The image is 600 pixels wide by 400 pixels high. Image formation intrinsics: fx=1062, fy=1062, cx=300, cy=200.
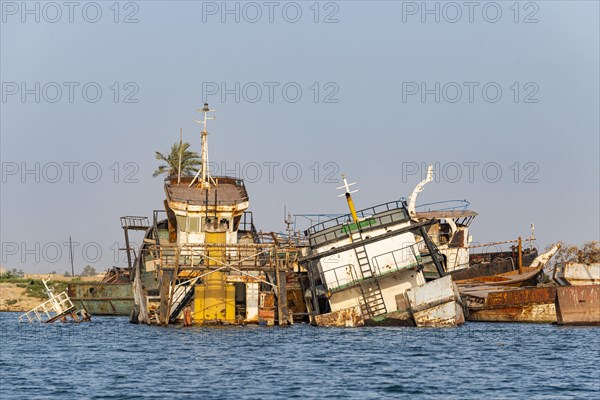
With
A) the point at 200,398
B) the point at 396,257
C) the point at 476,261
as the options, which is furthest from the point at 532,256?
the point at 200,398

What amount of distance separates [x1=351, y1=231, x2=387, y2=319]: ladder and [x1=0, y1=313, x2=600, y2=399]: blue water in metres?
0.93

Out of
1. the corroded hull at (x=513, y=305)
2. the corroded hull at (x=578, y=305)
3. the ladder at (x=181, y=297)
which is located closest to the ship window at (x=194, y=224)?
the ladder at (x=181, y=297)

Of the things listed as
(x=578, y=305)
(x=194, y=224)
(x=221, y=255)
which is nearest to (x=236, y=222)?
(x=194, y=224)

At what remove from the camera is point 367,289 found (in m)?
50.0

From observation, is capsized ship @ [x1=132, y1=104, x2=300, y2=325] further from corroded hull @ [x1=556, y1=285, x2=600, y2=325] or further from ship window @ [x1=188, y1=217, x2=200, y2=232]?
corroded hull @ [x1=556, y1=285, x2=600, y2=325]

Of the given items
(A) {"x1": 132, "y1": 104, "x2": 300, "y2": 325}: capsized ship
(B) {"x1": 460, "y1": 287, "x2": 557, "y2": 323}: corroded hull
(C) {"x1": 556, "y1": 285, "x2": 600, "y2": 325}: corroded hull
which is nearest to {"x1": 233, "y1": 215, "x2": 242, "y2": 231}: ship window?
(A) {"x1": 132, "y1": 104, "x2": 300, "y2": 325}: capsized ship

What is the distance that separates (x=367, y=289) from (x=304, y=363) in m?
12.4

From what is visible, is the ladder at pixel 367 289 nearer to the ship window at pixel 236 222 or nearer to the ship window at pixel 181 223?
the ship window at pixel 236 222

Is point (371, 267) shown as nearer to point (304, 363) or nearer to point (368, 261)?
point (368, 261)

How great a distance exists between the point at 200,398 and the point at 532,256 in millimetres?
44065

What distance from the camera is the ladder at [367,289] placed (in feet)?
160

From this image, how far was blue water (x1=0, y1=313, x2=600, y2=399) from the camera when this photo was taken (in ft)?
105

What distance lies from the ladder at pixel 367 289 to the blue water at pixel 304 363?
36.5 inches

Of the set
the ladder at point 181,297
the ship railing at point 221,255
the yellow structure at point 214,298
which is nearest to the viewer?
the ship railing at point 221,255
